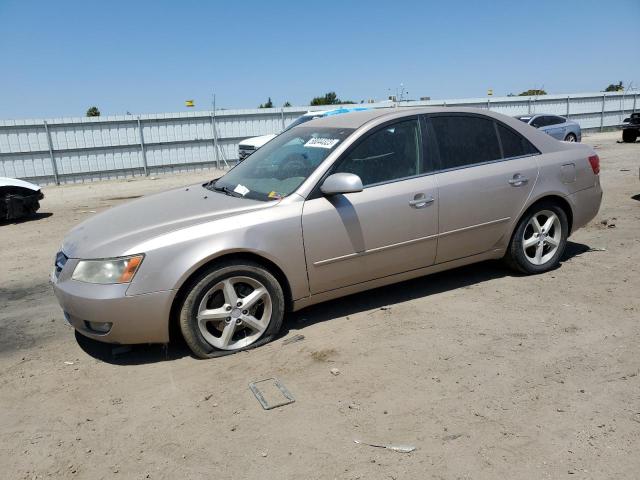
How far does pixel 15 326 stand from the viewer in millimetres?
4719

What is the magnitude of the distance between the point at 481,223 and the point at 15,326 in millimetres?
4255

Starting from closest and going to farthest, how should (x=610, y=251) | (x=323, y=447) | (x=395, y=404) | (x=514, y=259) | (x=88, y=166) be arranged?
(x=323, y=447), (x=395, y=404), (x=514, y=259), (x=610, y=251), (x=88, y=166)

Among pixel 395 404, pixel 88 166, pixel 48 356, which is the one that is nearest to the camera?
pixel 395 404

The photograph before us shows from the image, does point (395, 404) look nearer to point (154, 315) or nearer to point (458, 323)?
point (458, 323)

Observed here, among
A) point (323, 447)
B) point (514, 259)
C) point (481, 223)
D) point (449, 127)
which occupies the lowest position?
point (323, 447)

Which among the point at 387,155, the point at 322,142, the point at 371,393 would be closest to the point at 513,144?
the point at 387,155

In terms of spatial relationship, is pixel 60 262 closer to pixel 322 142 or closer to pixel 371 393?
pixel 322 142

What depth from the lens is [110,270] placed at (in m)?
3.59

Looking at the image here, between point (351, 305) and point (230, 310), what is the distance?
52.6 inches

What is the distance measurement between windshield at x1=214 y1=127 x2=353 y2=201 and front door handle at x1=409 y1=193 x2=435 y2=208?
77 cm

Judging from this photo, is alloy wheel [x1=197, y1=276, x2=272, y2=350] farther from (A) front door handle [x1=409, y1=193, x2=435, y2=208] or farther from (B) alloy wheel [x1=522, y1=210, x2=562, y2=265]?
(B) alloy wheel [x1=522, y1=210, x2=562, y2=265]

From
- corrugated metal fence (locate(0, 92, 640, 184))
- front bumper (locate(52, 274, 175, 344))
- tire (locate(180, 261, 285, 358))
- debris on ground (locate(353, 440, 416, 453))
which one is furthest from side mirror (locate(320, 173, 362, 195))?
corrugated metal fence (locate(0, 92, 640, 184))

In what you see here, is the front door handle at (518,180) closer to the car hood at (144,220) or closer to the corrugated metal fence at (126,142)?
the car hood at (144,220)

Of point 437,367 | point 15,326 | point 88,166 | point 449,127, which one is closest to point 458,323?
point 437,367
